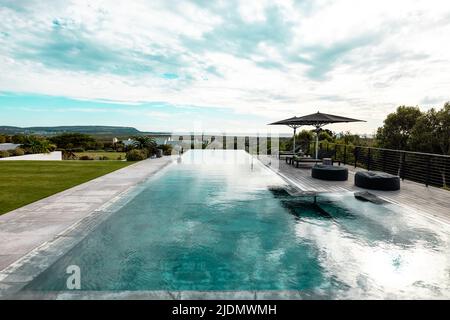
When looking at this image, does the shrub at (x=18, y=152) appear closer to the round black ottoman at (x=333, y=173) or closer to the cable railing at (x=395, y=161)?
the cable railing at (x=395, y=161)

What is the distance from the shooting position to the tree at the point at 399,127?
29.8 meters

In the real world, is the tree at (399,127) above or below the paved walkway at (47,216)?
above

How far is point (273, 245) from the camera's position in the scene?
487cm

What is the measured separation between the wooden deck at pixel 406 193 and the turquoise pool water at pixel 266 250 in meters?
0.67

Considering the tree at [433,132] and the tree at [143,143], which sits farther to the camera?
the tree at [433,132]

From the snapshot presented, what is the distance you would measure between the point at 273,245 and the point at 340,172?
22.7 ft

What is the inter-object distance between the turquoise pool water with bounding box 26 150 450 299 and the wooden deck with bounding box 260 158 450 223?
26.4 inches

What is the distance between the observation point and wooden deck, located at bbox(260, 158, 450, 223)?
686 cm

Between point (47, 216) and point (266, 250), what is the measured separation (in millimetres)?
4693

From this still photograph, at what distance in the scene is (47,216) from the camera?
5977 mm

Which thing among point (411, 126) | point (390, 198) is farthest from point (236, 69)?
point (411, 126)

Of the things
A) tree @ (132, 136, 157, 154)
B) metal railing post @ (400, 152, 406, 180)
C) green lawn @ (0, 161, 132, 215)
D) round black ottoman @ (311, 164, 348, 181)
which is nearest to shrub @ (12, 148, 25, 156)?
tree @ (132, 136, 157, 154)

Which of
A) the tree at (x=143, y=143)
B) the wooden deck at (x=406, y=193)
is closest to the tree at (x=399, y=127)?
the wooden deck at (x=406, y=193)
